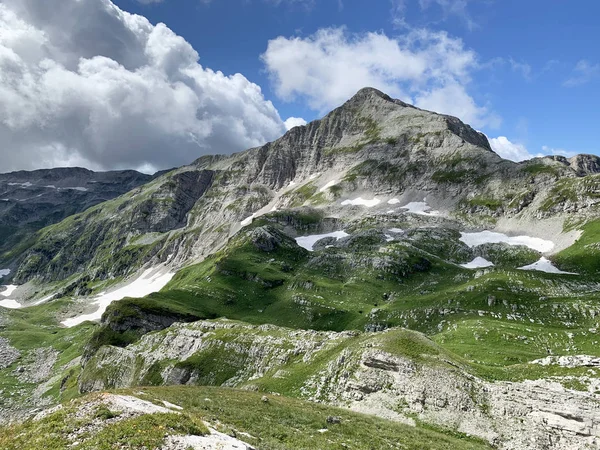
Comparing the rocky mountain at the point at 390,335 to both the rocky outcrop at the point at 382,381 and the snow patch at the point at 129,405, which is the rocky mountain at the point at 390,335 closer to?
the rocky outcrop at the point at 382,381

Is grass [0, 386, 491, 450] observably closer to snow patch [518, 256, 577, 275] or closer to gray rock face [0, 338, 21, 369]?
snow patch [518, 256, 577, 275]

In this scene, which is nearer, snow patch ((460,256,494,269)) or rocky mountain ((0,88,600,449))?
rocky mountain ((0,88,600,449))

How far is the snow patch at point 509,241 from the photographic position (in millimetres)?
173725

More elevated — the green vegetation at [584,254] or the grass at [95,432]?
the green vegetation at [584,254]

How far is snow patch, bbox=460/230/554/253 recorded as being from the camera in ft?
570

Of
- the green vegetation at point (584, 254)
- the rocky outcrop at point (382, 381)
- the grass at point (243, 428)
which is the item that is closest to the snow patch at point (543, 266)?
the green vegetation at point (584, 254)

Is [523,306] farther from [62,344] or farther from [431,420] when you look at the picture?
[62,344]

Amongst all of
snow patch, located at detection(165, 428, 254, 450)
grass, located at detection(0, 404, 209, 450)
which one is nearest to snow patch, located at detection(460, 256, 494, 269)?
snow patch, located at detection(165, 428, 254, 450)

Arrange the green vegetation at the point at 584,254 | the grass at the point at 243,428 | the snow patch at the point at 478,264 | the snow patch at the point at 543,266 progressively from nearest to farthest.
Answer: the grass at the point at 243,428 → the green vegetation at the point at 584,254 → the snow patch at the point at 543,266 → the snow patch at the point at 478,264

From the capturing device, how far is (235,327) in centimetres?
8012

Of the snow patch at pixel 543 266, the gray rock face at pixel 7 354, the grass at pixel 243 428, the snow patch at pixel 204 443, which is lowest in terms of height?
the gray rock face at pixel 7 354

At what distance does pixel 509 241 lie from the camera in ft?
608

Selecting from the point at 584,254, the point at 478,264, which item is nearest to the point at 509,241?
the point at 478,264

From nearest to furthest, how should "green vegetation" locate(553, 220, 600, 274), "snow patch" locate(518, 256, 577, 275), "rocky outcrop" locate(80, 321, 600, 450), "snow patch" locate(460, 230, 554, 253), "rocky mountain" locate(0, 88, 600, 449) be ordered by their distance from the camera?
"rocky outcrop" locate(80, 321, 600, 450) < "rocky mountain" locate(0, 88, 600, 449) < "green vegetation" locate(553, 220, 600, 274) < "snow patch" locate(518, 256, 577, 275) < "snow patch" locate(460, 230, 554, 253)
